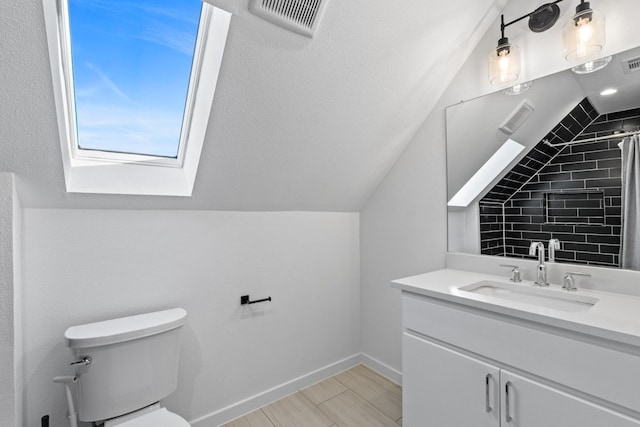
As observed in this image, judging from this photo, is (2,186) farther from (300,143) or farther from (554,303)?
(554,303)

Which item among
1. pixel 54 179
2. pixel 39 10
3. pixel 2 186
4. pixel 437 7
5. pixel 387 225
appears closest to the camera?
pixel 39 10

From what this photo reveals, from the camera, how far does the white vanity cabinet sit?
957 mm

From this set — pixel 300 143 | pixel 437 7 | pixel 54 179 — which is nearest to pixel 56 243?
pixel 54 179

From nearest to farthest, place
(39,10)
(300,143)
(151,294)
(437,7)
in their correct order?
(39,10), (437,7), (151,294), (300,143)

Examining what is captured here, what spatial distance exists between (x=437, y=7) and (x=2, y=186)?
76.6 inches

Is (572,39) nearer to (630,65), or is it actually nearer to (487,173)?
(630,65)

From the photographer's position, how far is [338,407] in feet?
6.49

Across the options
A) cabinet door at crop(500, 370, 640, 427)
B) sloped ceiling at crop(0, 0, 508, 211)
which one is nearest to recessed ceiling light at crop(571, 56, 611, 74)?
sloped ceiling at crop(0, 0, 508, 211)

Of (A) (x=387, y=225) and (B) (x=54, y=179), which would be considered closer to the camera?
(B) (x=54, y=179)

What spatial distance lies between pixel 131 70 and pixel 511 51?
6.22 ft

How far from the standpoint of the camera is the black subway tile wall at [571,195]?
136 centimetres

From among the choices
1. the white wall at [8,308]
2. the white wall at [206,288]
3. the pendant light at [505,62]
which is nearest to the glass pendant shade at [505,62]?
the pendant light at [505,62]

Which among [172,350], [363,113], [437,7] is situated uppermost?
[437,7]

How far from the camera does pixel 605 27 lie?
1.38 meters
